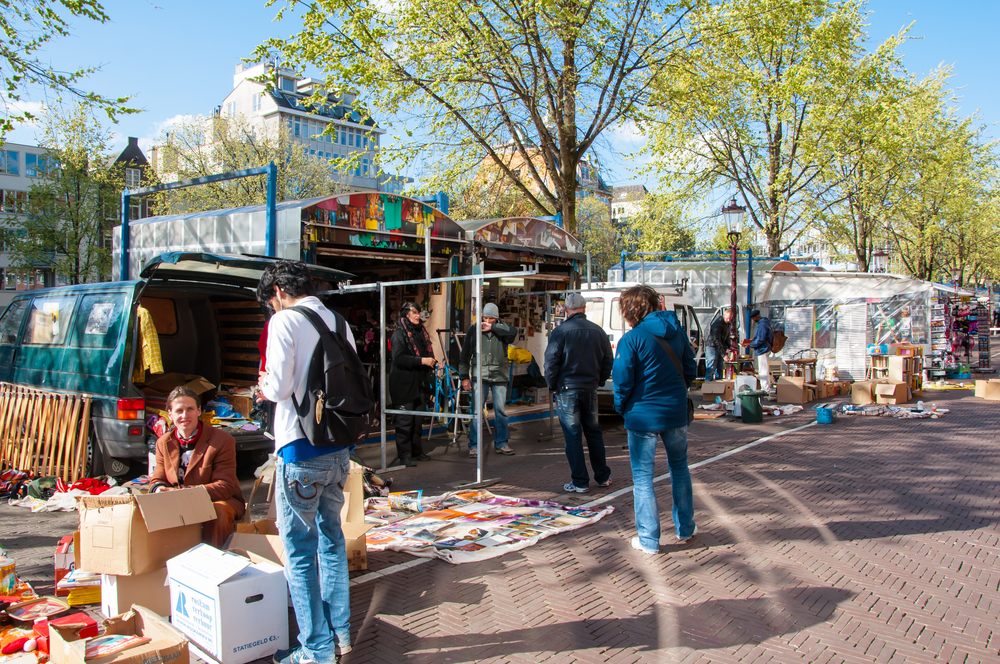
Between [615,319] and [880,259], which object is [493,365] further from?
[880,259]

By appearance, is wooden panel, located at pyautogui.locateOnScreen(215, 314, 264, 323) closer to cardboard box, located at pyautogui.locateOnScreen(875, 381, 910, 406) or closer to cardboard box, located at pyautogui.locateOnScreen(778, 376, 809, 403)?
cardboard box, located at pyautogui.locateOnScreen(778, 376, 809, 403)

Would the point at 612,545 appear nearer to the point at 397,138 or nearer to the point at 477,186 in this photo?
the point at 397,138

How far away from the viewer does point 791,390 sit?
537 inches

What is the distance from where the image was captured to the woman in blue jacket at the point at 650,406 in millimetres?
4953

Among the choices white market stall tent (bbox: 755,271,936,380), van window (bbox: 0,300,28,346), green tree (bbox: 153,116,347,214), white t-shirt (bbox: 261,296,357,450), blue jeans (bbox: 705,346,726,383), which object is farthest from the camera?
green tree (bbox: 153,116,347,214)

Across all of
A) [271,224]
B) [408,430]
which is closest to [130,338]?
[271,224]

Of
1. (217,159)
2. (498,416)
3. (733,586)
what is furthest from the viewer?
(217,159)

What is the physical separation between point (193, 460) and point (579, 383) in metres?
3.54

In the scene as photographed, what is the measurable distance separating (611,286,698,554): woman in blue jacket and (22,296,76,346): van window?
5.92 metres

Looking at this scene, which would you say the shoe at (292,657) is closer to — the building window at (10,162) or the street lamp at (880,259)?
the street lamp at (880,259)

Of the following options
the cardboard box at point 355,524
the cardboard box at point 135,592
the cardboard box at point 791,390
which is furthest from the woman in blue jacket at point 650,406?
the cardboard box at point 791,390

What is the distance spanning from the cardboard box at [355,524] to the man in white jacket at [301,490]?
126cm

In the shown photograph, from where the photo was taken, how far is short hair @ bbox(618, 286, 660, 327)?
523cm

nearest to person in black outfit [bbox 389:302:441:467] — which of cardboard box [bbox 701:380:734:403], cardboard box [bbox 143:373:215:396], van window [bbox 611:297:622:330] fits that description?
cardboard box [bbox 143:373:215:396]
